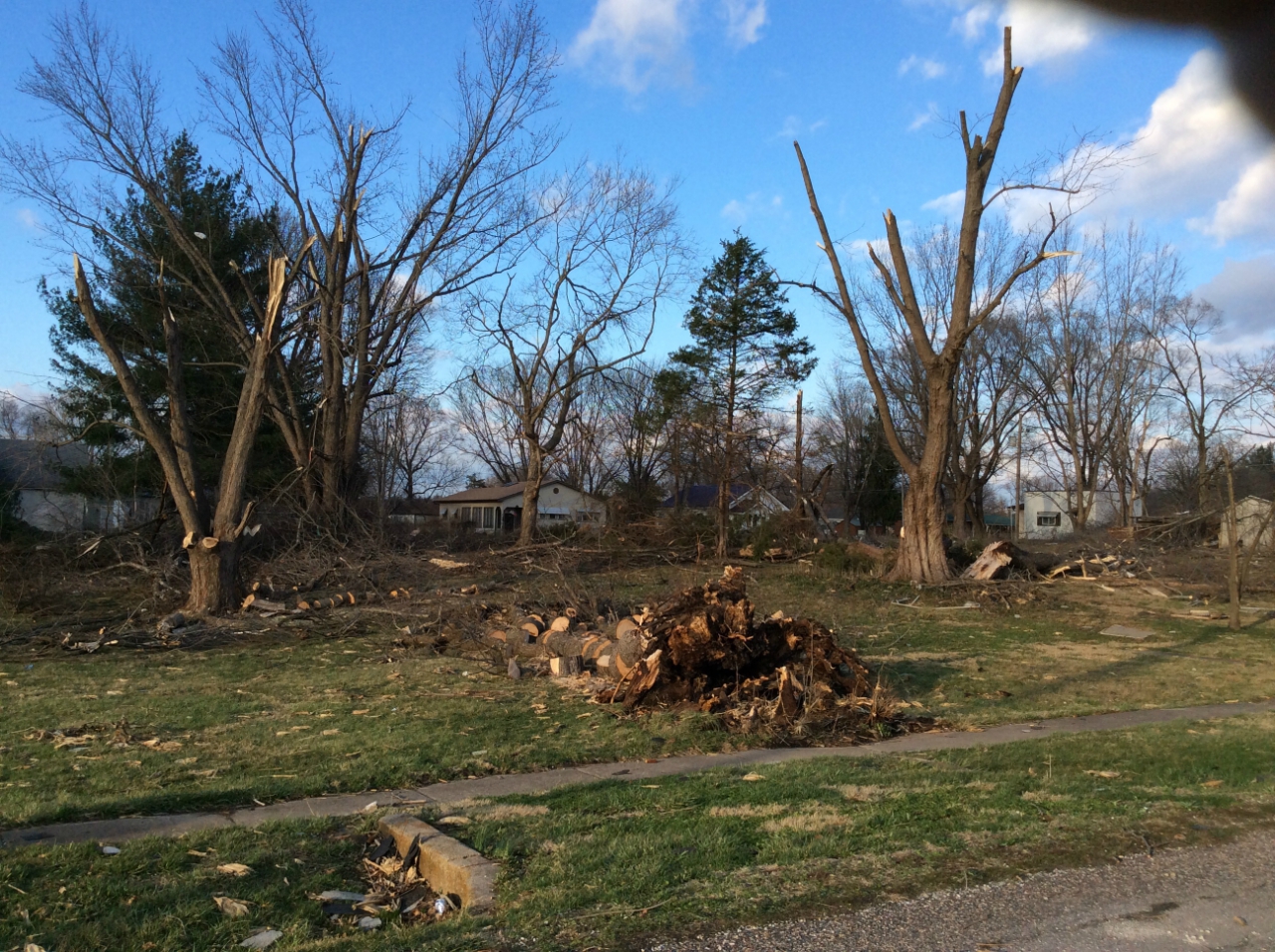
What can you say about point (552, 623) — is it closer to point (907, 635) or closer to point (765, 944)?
point (907, 635)

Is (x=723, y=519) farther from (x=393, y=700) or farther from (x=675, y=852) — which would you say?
(x=675, y=852)

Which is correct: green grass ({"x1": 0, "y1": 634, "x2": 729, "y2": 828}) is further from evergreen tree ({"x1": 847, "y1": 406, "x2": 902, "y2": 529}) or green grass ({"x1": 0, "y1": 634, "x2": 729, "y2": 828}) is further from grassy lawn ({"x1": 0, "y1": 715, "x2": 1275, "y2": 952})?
evergreen tree ({"x1": 847, "y1": 406, "x2": 902, "y2": 529})

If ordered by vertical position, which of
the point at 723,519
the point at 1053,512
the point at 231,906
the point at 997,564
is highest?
the point at 1053,512

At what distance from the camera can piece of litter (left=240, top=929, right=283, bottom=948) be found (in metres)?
3.94

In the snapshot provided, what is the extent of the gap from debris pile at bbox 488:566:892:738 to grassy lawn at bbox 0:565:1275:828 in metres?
0.52

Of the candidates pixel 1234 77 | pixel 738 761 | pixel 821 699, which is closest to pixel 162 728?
pixel 738 761

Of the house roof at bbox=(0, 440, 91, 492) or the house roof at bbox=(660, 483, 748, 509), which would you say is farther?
the house roof at bbox=(660, 483, 748, 509)

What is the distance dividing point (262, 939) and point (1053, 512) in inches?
2968

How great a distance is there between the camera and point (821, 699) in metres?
9.28

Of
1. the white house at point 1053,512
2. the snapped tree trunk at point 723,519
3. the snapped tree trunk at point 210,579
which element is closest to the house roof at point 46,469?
the snapped tree trunk at point 210,579

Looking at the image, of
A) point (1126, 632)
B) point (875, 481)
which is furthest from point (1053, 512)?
→ point (1126, 632)

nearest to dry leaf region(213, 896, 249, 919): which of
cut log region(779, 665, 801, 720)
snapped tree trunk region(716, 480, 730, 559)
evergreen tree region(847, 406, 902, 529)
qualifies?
cut log region(779, 665, 801, 720)

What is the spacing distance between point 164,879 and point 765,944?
278 cm

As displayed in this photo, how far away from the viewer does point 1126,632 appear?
54.0 ft
